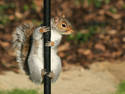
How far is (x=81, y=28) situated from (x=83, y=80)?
2258 mm

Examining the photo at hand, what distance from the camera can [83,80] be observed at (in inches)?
221

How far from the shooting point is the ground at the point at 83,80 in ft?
16.9

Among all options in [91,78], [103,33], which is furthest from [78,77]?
[103,33]

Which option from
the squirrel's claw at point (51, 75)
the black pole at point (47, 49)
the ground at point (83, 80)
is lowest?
the squirrel's claw at point (51, 75)

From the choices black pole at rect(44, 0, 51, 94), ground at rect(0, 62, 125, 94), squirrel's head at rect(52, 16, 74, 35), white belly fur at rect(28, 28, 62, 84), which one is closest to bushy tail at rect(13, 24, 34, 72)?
white belly fur at rect(28, 28, 62, 84)

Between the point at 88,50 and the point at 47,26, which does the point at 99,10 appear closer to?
the point at 88,50

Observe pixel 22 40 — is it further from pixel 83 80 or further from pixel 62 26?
pixel 83 80

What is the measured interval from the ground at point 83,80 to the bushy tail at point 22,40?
0.95 m

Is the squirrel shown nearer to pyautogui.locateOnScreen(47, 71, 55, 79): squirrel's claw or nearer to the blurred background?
pyautogui.locateOnScreen(47, 71, 55, 79): squirrel's claw

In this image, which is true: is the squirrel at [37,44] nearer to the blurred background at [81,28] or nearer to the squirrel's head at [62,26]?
the squirrel's head at [62,26]

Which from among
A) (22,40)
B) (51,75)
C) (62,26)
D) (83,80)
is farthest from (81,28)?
(51,75)

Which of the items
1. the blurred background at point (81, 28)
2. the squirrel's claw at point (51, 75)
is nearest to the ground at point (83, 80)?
the blurred background at point (81, 28)

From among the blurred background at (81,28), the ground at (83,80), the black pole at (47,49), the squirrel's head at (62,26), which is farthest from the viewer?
the blurred background at (81,28)

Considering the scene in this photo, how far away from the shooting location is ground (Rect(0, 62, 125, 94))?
5.15 meters
